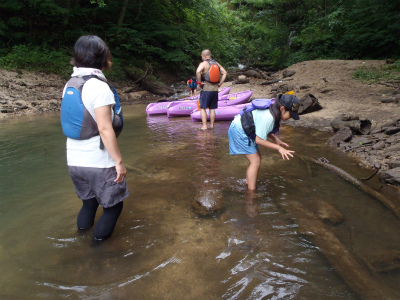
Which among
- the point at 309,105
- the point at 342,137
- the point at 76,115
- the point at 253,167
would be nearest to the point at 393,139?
the point at 342,137

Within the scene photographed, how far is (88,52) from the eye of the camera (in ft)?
7.09

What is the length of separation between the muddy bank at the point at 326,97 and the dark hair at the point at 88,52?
374 centimetres

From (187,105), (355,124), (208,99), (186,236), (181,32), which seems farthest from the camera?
(181,32)

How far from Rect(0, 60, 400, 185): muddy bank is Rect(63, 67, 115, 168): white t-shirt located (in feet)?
11.7

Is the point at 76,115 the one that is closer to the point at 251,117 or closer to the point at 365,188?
the point at 251,117

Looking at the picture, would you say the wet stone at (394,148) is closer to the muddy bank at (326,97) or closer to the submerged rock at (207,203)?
the muddy bank at (326,97)

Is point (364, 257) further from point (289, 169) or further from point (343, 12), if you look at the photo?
point (343, 12)

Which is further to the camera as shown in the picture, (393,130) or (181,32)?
(181,32)

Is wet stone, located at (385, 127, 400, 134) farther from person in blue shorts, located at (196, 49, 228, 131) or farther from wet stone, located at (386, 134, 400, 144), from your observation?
person in blue shorts, located at (196, 49, 228, 131)

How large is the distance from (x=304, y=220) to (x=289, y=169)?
158 centimetres

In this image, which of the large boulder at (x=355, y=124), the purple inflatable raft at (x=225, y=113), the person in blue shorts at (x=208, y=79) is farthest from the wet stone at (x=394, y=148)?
the purple inflatable raft at (x=225, y=113)

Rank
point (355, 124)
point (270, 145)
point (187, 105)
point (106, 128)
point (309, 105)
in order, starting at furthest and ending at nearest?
point (187, 105)
point (309, 105)
point (355, 124)
point (270, 145)
point (106, 128)

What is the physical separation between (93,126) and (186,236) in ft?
4.38

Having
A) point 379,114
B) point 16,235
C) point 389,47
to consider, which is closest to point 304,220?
point 16,235
